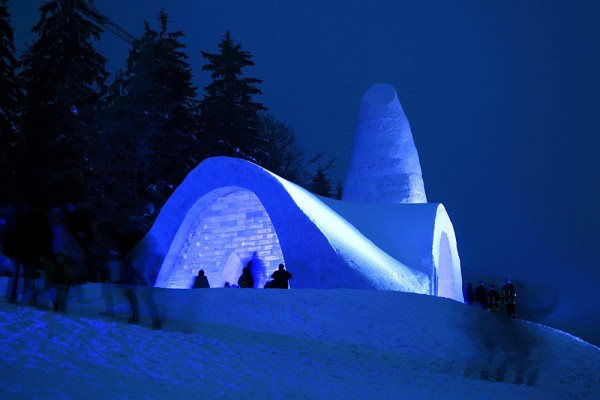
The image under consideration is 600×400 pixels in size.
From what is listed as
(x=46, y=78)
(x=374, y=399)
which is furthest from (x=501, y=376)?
(x=46, y=78)

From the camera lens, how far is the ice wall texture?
20.0 metres

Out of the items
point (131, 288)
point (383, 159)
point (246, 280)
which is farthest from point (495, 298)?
point (131, 288)

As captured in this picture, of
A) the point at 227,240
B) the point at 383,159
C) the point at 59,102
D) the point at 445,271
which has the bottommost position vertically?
the point at 445,271

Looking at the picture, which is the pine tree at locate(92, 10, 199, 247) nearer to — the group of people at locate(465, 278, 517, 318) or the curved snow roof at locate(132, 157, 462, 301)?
the curved snow roof at locate(132, 157, 462, 301)

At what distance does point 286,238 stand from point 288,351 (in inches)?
222

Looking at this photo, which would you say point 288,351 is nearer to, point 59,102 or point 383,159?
point 383,159

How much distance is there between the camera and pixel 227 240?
14805mm

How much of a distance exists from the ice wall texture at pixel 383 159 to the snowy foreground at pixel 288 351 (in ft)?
32.4

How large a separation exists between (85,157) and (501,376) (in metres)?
15.3

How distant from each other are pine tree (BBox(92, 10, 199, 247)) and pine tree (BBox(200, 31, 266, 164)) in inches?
40.2

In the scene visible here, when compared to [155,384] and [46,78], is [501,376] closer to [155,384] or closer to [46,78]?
[155,384]

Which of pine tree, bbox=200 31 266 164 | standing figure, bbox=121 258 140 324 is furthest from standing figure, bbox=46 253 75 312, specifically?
pine tree, bbox=200 31 266 164

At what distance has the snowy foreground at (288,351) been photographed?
5.04 m

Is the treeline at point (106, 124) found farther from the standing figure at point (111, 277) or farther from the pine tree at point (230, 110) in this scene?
the standing figure at point (111, 277)
